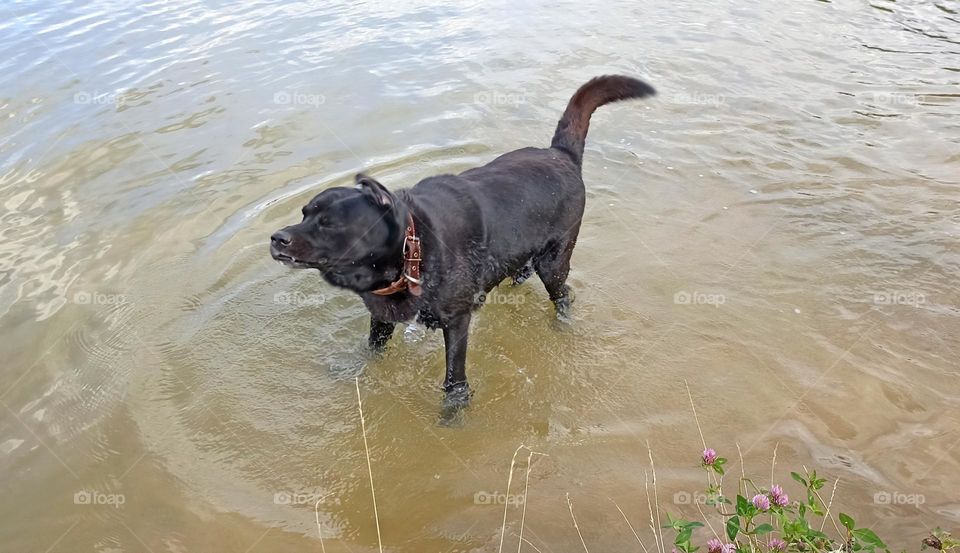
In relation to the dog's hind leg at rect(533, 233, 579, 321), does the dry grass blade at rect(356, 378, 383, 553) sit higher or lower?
lower

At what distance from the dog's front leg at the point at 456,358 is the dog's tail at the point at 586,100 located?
1.72 metres

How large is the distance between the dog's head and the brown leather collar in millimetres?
53

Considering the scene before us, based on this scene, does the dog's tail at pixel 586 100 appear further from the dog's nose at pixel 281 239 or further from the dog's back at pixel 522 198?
the dog's nose at pixel 281 239

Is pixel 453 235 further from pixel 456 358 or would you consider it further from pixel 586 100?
pixel 586 100

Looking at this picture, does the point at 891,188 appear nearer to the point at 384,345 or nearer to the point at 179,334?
the point at 384,345

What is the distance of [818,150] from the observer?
7.51 m

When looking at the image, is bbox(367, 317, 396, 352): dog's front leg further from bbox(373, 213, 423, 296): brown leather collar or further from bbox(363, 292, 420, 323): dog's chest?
bbox(373, 213, 423, 296): brown leather collar

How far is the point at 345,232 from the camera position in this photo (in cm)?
346

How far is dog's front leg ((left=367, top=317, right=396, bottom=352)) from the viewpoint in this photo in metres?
4.61

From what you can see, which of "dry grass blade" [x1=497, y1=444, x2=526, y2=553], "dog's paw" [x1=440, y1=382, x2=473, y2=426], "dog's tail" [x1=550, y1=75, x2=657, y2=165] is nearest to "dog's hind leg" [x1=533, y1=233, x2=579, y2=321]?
"dog's tail" [x1=550, y1=75, x2=657, y2=165]

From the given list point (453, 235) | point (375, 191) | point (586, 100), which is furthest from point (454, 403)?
point (586, 100)

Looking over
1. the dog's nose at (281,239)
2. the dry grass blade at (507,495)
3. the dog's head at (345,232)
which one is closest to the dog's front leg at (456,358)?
the dry grass blade at (507,495)

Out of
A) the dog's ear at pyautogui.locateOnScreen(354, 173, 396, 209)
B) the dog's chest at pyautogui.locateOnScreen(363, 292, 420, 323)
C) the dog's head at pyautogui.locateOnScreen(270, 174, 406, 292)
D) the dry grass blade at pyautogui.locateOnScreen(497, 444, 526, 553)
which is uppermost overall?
the dog's ear at pyautogui.locateOnScreen(354, 173, 396, 209)

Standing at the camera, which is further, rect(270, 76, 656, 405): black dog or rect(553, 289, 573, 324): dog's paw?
rect(553, 289, 573, 324): dog's paw
